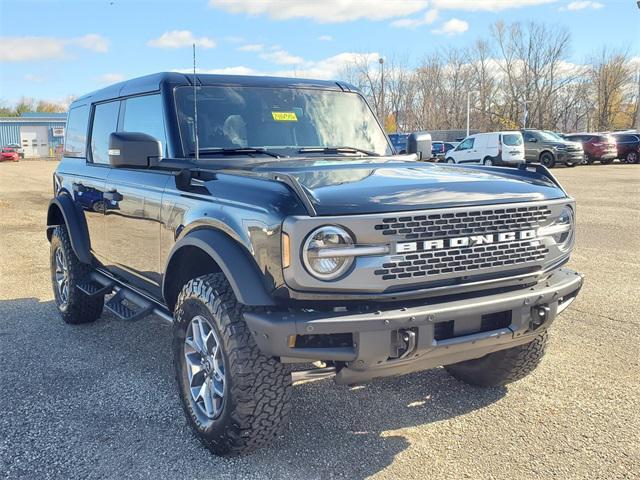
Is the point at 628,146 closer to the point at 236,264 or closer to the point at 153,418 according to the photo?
the point at 153,418

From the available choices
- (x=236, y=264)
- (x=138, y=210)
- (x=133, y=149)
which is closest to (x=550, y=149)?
(x=138, y=210)

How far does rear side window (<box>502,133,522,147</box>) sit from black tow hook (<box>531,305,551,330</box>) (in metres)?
23.6

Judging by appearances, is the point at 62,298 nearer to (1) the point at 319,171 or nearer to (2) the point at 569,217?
(1) the point at 319,171

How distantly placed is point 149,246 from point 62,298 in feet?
6.99

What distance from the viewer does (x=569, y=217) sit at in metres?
3.37

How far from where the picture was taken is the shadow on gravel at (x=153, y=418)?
3.07m

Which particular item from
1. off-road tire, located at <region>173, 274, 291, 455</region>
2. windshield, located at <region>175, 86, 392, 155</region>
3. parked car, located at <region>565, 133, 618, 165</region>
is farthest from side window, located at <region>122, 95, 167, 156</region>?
parked car, located at <region>565, 133, 618, 165</region>

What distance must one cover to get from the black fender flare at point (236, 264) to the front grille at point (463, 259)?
21.4 inches

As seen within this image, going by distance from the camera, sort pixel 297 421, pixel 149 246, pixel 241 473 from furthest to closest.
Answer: pixel 149 246 < pixel 297 421 < pixel 241 473

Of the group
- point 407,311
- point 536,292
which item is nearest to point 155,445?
point 407,311

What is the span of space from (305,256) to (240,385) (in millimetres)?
733

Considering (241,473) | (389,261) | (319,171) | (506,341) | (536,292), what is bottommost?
(241,473)

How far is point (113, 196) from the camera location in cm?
450

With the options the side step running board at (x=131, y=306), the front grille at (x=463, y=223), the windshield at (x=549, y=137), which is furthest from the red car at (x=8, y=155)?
the front grille at (x=463, y=223)
